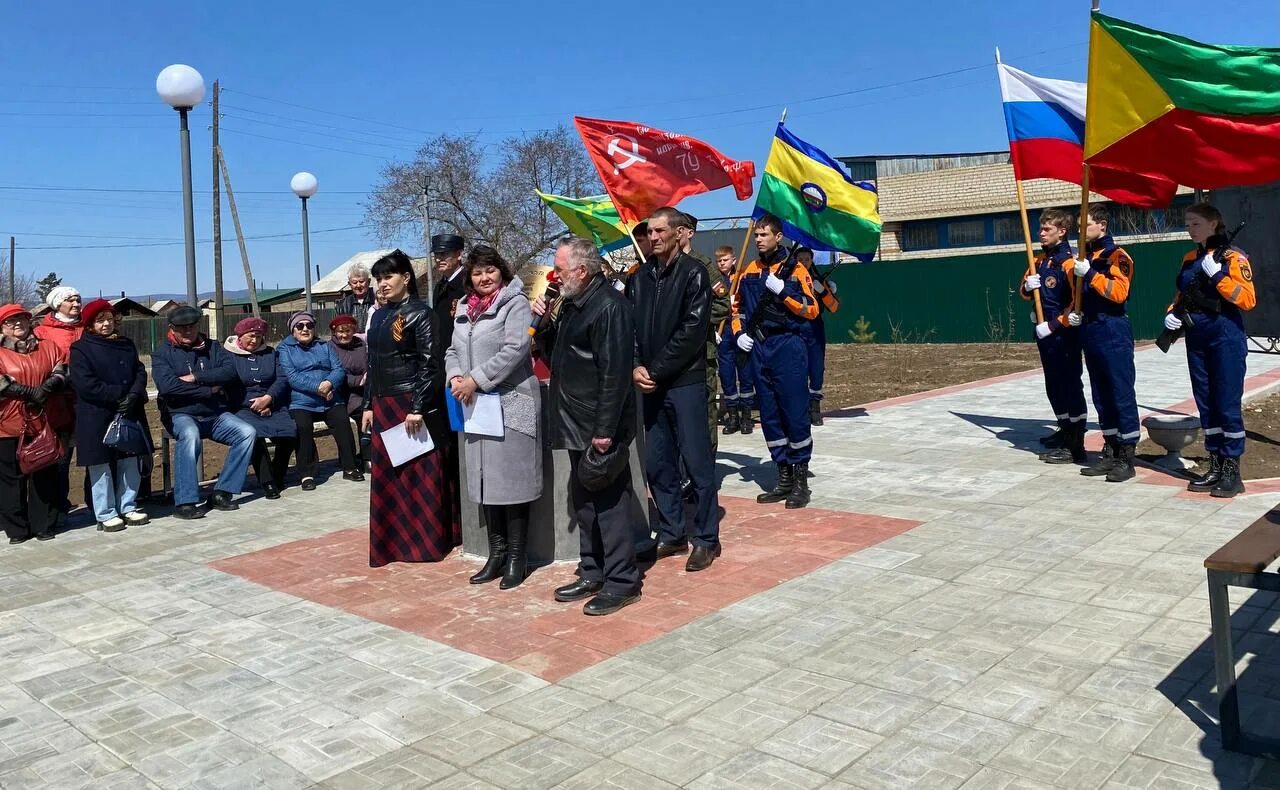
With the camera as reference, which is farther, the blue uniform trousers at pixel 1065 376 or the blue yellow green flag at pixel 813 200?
the blue yellow green flag at pixel 813 200

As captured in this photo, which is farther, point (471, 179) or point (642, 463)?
point (471, 179)

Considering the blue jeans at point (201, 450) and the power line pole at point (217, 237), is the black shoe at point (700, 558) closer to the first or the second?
the blue jeans at point (201, 450)

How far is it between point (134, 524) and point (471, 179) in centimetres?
3983

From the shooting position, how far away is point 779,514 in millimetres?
7414

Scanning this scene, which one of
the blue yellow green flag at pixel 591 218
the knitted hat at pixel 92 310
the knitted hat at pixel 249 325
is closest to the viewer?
the knitted hat at pixel 92 310

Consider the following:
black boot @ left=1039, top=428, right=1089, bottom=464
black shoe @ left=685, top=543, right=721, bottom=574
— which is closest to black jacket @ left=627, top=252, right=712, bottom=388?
black shoe @ left=685, top=543, right=721, bottom=574

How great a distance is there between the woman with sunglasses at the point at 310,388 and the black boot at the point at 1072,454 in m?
6.23

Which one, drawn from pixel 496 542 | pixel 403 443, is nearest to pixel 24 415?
pixel 403 443

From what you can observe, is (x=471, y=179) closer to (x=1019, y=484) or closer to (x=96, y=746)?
(x=1019, y=484)

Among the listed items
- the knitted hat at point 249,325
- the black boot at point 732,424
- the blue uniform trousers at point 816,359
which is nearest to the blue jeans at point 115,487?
the knitted hat at point 249,325

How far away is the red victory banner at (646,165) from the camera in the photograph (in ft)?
26.9

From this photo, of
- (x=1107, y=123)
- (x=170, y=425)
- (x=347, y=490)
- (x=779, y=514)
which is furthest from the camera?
(x=347, y=490)

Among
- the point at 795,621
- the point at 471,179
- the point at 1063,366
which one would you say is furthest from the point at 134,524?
the point at 471,179

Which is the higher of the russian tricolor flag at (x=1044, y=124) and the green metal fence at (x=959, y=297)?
the russian tricolor flag at (x=1044, y=124)
